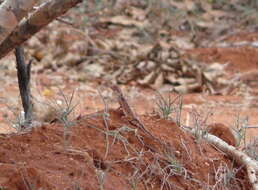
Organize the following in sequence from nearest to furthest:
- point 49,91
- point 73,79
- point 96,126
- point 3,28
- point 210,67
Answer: point 3,28
point 96,126
point 49,91
point 73,79
point 210,67

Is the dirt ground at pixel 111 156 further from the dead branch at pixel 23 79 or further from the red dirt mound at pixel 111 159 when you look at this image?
the dead branch at pixel 23 79

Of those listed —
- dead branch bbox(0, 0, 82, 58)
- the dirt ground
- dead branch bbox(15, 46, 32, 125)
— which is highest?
dead branch bbox(0, 0, 82, 58)

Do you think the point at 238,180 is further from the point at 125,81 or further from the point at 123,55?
the point at 123,55

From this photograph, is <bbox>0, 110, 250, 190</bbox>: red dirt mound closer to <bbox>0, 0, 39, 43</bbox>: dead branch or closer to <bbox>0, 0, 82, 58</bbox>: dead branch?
<bbox>0, 0, 82, 58</bbox>: dead branch

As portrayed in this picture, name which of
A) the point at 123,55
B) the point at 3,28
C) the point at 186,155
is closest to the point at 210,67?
the point at 123,55

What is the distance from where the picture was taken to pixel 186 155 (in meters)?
2.58

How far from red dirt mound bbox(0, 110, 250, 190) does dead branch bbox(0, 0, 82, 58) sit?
0.36 metres

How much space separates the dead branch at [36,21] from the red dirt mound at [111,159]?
362 mm

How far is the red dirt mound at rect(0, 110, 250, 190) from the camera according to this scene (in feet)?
7.22

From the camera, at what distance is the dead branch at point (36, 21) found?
2189 mm

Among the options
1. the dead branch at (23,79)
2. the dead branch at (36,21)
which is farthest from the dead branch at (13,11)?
the dead branch at (23,79)

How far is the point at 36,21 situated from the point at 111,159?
566mm

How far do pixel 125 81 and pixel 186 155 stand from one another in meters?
4.38

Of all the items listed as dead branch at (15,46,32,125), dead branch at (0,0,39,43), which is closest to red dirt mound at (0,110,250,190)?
dead branch at (15,46,32,125)
